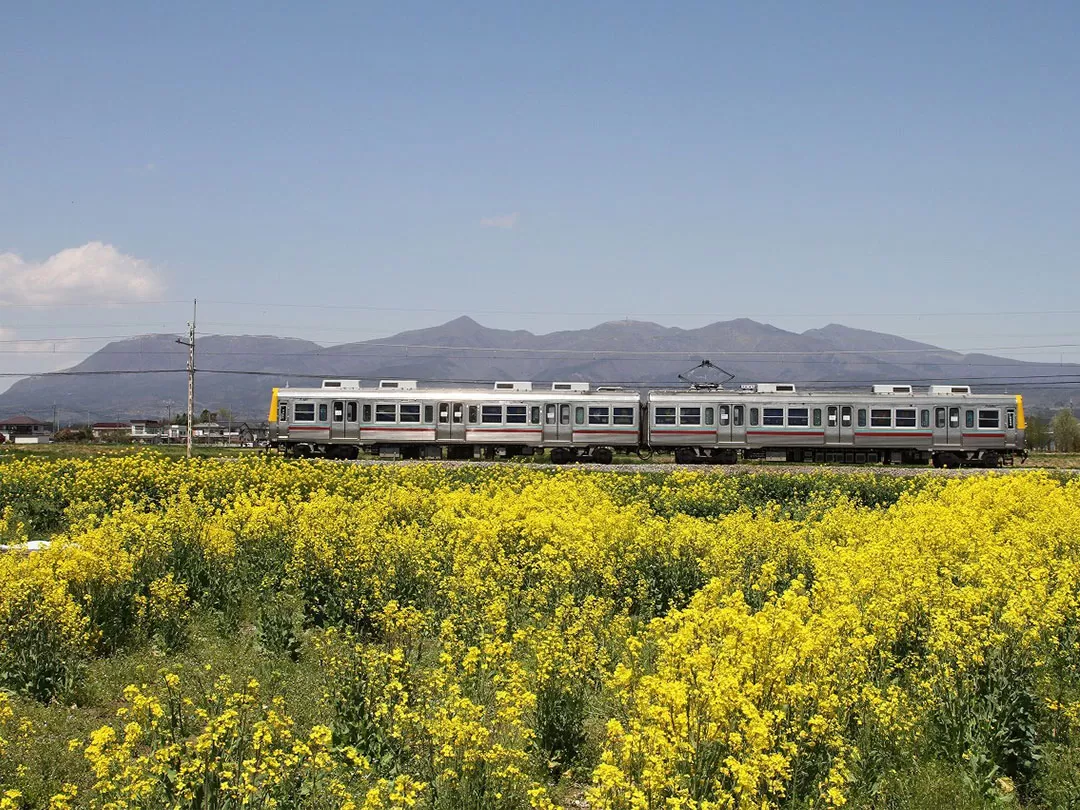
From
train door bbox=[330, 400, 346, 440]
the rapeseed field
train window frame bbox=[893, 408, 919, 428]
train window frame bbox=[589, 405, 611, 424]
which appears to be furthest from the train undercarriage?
the rapeseed field

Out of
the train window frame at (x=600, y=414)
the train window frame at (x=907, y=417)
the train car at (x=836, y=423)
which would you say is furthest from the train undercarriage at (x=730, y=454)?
the train window frame at (x=600, y=414)

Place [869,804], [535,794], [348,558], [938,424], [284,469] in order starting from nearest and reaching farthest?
[535,794]
[869,804]
[348,558]
[284,469]
[938,424]

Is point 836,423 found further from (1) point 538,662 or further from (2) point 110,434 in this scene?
(2) point 110,434

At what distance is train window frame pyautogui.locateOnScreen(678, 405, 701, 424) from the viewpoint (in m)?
45.7

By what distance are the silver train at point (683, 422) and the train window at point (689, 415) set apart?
45 mm

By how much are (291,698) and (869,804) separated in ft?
16.9

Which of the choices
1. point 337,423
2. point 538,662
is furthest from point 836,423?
point 538,662

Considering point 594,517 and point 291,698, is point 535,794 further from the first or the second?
point 594,517

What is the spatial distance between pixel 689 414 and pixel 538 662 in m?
37.9

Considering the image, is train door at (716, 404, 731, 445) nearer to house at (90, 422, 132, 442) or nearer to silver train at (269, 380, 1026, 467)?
silver train at (269, 380, 1026, 467)

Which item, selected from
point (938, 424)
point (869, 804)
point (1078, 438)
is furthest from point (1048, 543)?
point (1078, 438)

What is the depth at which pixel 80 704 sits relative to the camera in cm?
959

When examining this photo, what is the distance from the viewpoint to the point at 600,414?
45.9 m

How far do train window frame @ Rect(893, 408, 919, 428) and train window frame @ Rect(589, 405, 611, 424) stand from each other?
12.8m
